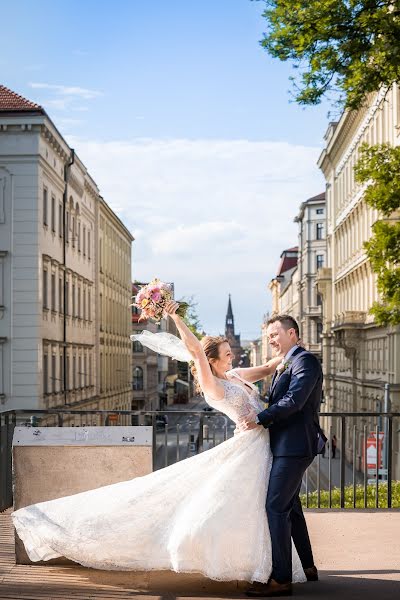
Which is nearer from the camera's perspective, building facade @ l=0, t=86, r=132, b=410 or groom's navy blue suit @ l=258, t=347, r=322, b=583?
groom's navy blue suit @ l=258, t=347, r=322, b=583

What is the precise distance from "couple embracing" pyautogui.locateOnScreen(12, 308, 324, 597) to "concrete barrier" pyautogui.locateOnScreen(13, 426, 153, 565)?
0.76 metres

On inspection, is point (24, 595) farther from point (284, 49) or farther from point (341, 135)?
point (341, 135)

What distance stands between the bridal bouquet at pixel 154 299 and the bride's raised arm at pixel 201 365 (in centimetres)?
31

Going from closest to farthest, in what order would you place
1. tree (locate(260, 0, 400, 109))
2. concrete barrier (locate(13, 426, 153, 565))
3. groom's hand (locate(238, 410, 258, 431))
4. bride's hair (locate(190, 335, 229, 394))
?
groom's hand (locate(238, 410, 258, 431)) → bride's hair (locate(190, 335, 229, 394)) → concrete barrier (locate(13, 426, 153, 565)) → tree (locate(260, 0, 400, 109))

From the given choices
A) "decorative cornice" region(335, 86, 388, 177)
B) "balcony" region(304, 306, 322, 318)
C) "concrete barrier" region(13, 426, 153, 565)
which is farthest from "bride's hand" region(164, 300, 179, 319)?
"balcony" region(304, 306, 322, 318)

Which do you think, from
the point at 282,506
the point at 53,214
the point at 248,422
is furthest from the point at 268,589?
the point at 53,214

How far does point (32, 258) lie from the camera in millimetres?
42281

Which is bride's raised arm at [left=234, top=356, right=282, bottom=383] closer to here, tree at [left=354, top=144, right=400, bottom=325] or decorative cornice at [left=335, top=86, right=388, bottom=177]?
tree at [left=354, top=144, right=400, bottom=325]

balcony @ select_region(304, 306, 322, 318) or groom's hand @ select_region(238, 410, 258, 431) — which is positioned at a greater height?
balcony @ select_region(304, 306, 322, 318)

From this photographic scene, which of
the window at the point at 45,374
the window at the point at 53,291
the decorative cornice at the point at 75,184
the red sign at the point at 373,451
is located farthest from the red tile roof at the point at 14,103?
the red sign at the point at 373,451

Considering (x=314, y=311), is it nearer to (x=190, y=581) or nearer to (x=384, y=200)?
(x=384, y=200)

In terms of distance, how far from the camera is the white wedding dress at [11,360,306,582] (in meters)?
7.77

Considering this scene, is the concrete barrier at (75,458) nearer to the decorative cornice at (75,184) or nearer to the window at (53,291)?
the window at (53,291)

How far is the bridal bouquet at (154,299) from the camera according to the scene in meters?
8.35
